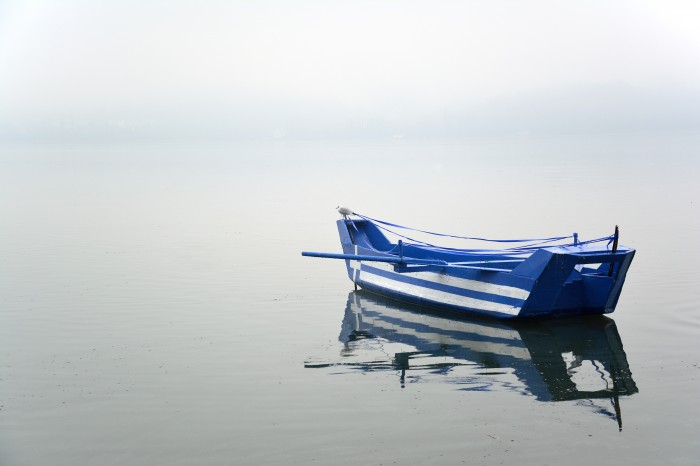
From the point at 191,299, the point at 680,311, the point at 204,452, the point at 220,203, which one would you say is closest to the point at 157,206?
the point at 220,203

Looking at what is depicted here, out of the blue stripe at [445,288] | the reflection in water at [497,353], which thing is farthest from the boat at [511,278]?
the reflection in water at [497,353]

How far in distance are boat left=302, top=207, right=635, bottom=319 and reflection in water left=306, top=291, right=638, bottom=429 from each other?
27 centimetres

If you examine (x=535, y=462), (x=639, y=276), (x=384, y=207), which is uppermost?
(x=384, y=207)

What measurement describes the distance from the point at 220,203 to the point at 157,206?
2.71 meters

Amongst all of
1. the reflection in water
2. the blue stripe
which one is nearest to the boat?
the blue stripe

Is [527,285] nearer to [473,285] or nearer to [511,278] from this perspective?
[511,278]

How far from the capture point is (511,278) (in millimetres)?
12742

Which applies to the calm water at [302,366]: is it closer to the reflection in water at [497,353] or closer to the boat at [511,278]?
the reflection in water at [497,353]

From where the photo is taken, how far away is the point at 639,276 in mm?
16516

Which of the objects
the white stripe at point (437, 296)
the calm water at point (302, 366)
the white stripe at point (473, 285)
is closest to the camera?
the calm water at point (302, 366)

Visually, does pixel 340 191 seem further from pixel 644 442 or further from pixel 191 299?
pixel 644 442

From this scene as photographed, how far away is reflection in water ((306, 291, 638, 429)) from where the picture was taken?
10156mm

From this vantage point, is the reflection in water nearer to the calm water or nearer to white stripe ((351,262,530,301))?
the calm water

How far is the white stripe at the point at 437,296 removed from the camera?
42.5ft
